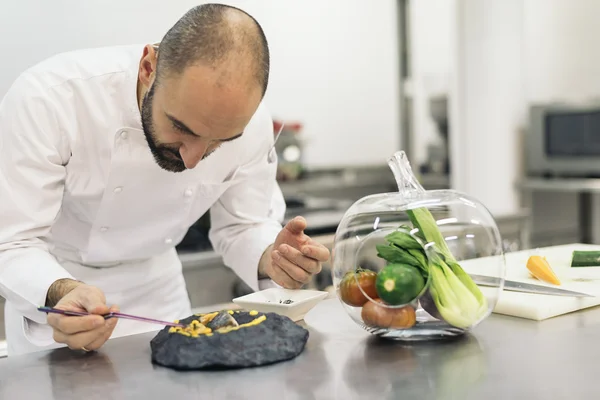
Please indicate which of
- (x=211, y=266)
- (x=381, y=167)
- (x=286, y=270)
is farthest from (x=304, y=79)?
(x=286, y=270)

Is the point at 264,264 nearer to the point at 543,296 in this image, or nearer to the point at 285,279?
the point at 285,279

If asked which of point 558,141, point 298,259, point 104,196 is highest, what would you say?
point 104,196

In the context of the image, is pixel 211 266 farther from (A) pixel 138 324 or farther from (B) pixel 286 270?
(B) pixel 286 270

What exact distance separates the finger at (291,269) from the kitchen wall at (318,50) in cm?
184

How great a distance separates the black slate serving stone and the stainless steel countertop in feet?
0.04

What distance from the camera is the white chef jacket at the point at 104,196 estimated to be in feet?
4.58

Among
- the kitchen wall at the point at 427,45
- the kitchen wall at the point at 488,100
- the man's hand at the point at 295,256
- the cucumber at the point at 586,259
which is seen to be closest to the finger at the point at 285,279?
the man's hand at the point at 295,256

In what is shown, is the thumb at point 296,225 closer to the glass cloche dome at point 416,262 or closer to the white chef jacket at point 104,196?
the glass cloche dome at point 416,262

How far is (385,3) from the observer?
14.5 feet

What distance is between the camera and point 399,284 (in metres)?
1.04

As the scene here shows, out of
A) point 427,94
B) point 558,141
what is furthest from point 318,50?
point 558,141

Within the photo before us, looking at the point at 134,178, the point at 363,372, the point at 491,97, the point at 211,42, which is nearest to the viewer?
the point at 363,372

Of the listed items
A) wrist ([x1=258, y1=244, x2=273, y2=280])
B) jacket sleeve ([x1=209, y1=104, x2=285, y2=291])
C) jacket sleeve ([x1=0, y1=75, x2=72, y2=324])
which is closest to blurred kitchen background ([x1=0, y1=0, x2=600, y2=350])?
jacket sleeve ([x1=209, y1=104, x2=285, y2=291])

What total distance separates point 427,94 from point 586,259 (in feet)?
10.2
